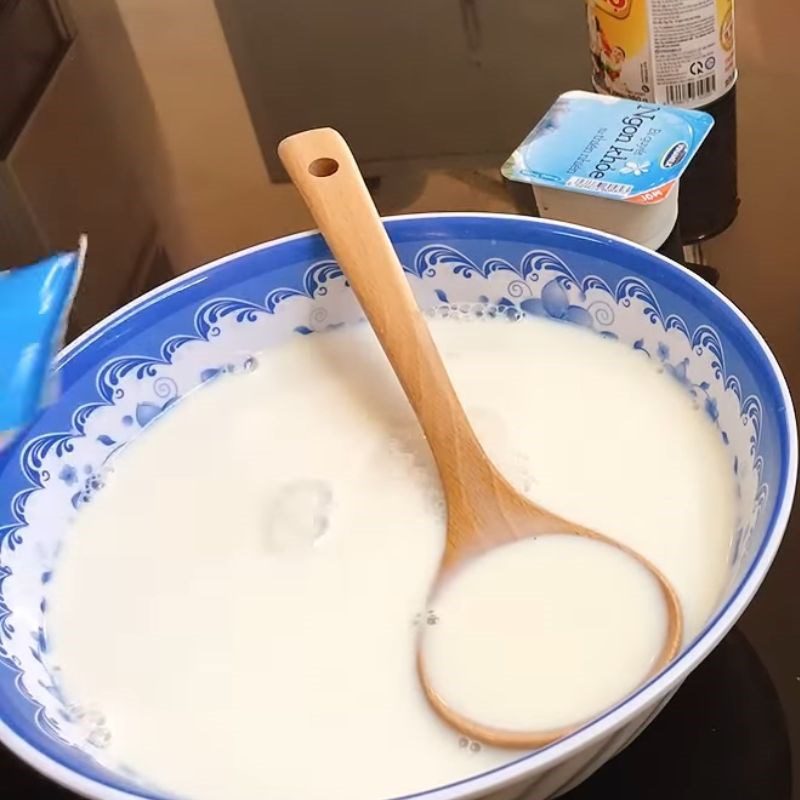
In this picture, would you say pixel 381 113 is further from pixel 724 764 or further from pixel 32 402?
pixel 724 764

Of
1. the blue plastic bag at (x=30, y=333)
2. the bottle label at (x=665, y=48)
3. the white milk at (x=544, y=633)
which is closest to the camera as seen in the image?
the white milk at (x=544, y=633)

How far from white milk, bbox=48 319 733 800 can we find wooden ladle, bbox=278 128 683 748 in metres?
0.01

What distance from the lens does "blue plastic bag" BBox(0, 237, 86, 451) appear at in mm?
470

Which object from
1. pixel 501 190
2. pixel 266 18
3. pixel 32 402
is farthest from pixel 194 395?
pixel 266 18

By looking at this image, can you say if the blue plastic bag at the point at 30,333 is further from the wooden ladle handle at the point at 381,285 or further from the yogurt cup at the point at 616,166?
the yogurt cup at the point at 616,166

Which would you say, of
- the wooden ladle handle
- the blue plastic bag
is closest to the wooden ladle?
the wooden ladle handle

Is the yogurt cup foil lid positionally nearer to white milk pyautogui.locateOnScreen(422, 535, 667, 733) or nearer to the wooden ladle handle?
the wooden ladle handle

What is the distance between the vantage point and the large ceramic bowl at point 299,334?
38 cm

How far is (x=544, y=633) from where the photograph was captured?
0.38 metres

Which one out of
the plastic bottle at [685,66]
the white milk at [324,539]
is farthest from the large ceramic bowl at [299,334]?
the plastic bottle at [685,66]

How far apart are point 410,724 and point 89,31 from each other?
2.12ft

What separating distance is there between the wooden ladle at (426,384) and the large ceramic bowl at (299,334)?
0.03m

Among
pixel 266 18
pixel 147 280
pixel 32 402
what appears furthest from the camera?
pixel 266 18

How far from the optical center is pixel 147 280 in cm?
63
